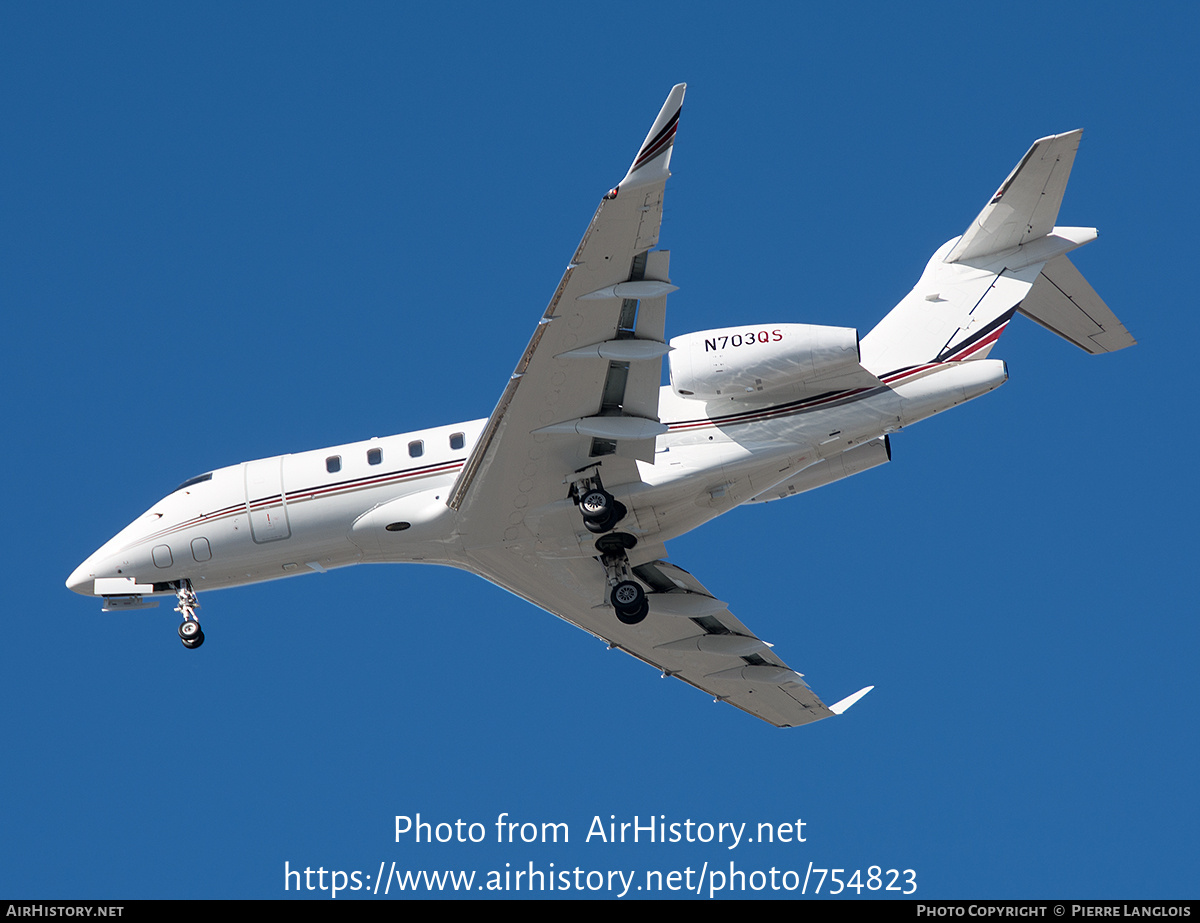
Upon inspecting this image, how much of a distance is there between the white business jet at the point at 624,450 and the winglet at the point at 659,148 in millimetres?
2548

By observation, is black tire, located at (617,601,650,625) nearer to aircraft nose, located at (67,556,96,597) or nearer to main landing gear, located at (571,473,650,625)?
main landing gear, located at (571,473,650,625)

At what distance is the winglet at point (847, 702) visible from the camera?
91.5 ft

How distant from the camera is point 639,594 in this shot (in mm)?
22812

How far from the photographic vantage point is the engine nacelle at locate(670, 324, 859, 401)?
2139 centimetres

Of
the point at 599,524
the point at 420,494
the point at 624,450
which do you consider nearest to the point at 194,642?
the point at 420,494

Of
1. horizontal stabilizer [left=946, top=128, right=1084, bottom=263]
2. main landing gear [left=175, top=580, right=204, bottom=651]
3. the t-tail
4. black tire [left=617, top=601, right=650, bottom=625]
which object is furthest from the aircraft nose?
horizontal stabilizer [left=946, top=128, right=1084, bottom=263]

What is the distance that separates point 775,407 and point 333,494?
23.4ft

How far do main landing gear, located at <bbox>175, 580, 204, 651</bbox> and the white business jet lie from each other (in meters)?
0.03

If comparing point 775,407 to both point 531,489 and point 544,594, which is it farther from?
point 544,594

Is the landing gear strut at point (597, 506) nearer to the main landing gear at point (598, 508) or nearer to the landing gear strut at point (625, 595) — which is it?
the main landing gear at point (598, 508)

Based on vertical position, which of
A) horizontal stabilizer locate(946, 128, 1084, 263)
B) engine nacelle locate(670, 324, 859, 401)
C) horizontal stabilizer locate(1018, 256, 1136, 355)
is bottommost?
engine nacelle locate(670, 324, 859, 401)

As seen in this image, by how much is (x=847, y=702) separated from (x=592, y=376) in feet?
34.8

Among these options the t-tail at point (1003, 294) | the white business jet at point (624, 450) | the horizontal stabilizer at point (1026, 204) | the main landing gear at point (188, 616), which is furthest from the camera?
the main landing gear at point (188, 616)

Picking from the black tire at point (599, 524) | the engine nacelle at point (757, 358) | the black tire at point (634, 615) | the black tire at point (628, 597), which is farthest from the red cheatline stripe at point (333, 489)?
the engine nacelle at point (757, 358)
